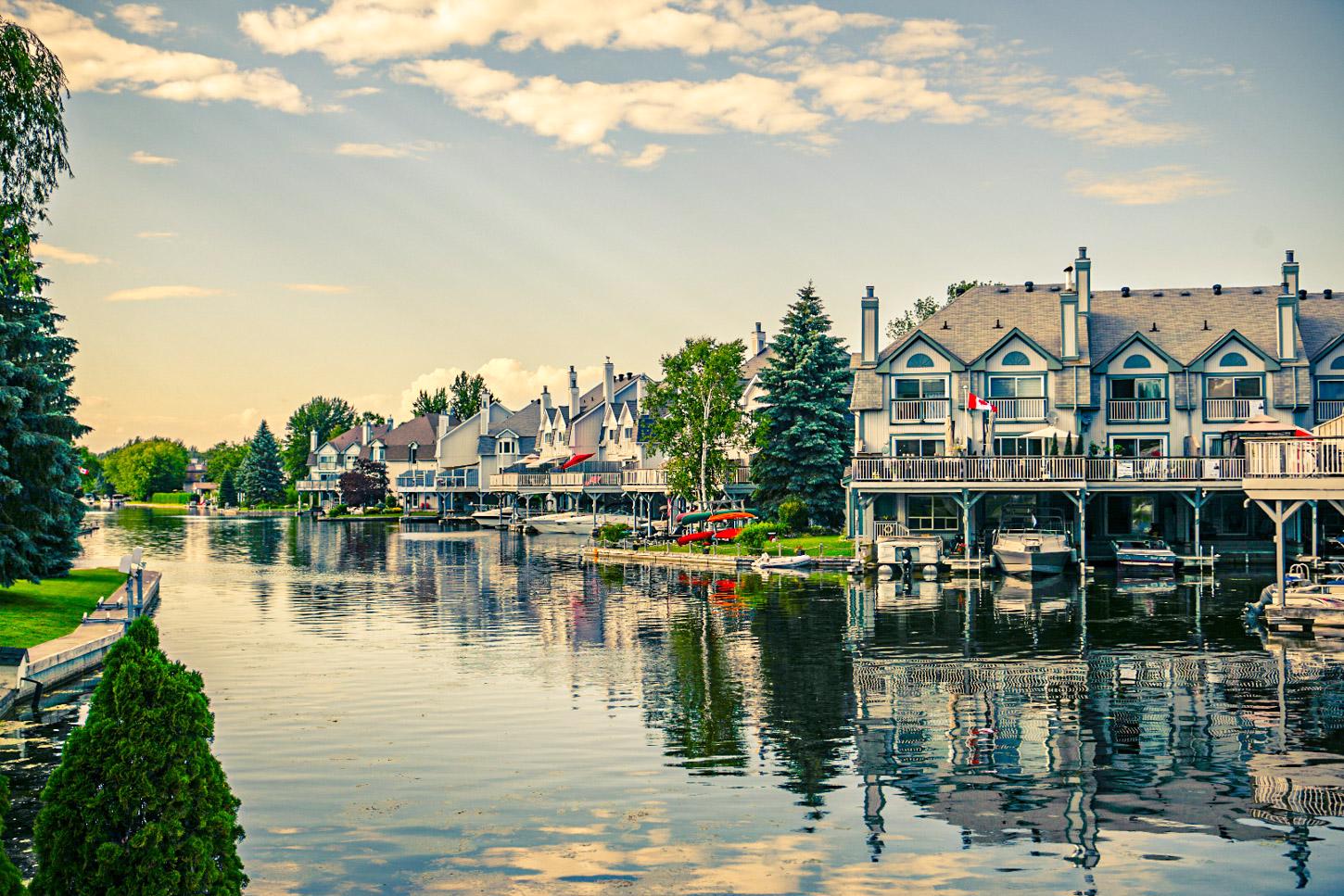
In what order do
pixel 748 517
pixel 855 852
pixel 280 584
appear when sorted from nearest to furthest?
pixel 855 852
pixel 280 584
pixel 748 517

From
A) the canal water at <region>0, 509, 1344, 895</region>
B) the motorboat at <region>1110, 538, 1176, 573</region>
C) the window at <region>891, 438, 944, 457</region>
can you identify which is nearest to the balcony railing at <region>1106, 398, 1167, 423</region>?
the motorboat at <region>1110, 538, 1176, 573</region>

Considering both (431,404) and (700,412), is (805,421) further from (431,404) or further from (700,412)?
(431,404)

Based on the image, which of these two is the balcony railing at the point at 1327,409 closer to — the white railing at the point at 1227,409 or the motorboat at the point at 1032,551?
the white railing at the point at 1227,409

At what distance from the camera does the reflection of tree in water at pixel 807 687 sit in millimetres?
18938

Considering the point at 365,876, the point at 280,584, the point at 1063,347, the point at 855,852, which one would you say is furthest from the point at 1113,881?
the point at 1063,347

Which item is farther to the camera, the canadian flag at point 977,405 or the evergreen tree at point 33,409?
the canadian flag at point 977,405

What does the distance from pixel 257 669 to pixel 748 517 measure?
43.8m

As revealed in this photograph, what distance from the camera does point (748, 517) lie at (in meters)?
70.3

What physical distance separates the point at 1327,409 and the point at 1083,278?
12919mm

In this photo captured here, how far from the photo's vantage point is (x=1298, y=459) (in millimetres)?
32438

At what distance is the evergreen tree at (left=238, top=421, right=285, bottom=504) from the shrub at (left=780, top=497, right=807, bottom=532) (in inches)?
4559

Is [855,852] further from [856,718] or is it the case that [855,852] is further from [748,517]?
[748,517]

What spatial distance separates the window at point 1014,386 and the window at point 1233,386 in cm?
803

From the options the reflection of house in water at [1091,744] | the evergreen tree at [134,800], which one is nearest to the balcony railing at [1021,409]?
the reflection of house in water at [1091,744]
